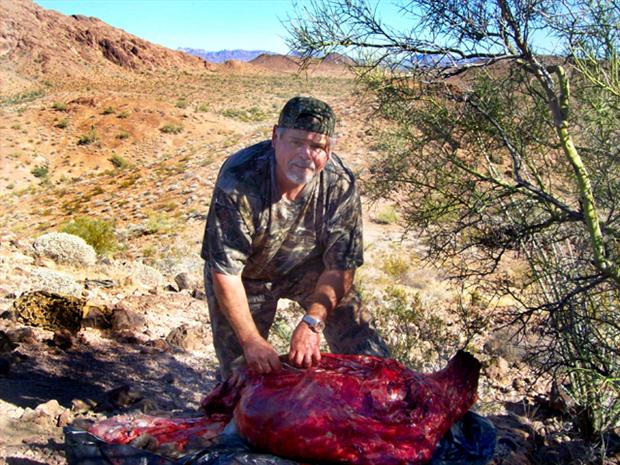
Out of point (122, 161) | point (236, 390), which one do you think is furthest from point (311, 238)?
point (122, 161)

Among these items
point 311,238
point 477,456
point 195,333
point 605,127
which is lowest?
point 195,333

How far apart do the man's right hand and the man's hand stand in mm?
83

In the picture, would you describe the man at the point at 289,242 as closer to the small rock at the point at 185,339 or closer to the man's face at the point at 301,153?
the man's face at the point at 301,153

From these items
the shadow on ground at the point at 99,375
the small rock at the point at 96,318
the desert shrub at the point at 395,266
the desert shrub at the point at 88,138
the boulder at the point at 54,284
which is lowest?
the shadow on ground at the point at 99,375

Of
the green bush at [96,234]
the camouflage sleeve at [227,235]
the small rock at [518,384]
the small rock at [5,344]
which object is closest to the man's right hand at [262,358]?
the camouflage sleeve at [227,235]

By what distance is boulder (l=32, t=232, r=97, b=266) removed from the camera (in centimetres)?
838

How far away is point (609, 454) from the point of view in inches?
153

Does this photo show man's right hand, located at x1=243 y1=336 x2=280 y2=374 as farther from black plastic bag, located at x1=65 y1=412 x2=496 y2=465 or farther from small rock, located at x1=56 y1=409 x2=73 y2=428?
small rock, located at x1=56 y1=409 x2=73 y2=428

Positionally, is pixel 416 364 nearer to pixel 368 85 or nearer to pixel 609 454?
pixel 609 454

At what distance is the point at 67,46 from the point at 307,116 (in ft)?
211

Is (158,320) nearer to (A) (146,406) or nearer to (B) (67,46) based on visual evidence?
(A) (146,406)

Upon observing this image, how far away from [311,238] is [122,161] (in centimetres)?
2694

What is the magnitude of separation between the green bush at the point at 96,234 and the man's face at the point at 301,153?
7808 millimetres

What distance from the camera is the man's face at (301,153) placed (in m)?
3.22
